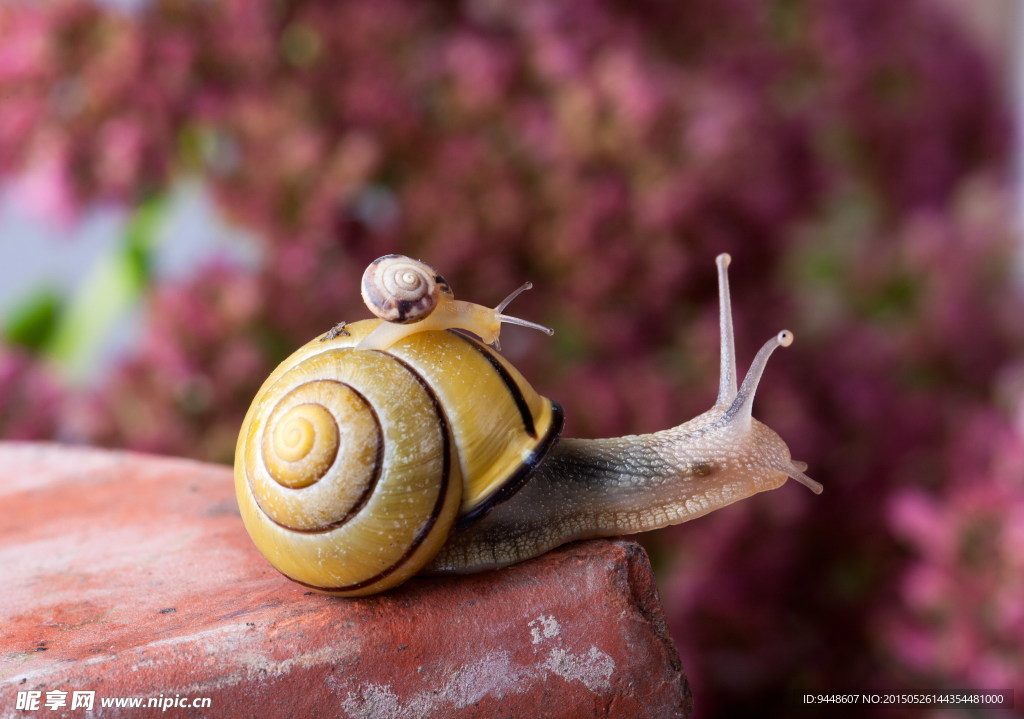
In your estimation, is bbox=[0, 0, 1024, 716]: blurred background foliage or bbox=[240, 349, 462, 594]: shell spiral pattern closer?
bbox=[240, 349, 462, 594]: shell spiral pattern

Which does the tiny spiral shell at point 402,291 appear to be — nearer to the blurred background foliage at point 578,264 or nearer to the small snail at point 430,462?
the small snail at point 430,462

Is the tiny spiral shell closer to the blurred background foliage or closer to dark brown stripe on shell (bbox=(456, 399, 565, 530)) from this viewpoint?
dark brown stripe on shell (bbox=(456, 399, 565, 530))

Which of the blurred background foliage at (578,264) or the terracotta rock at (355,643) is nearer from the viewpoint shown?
the terracotta rock at (355,643)

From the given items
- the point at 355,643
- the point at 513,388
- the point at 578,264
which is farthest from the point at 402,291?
the point at 578,264

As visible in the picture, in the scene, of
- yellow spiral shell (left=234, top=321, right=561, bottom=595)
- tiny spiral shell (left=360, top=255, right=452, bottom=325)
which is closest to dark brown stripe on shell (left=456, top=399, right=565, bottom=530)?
yellow spiral shell (left=234, top=321, right=561, bottom=595)

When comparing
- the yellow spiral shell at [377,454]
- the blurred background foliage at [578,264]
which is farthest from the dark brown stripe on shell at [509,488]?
the blurred background foliage at [578,264]
